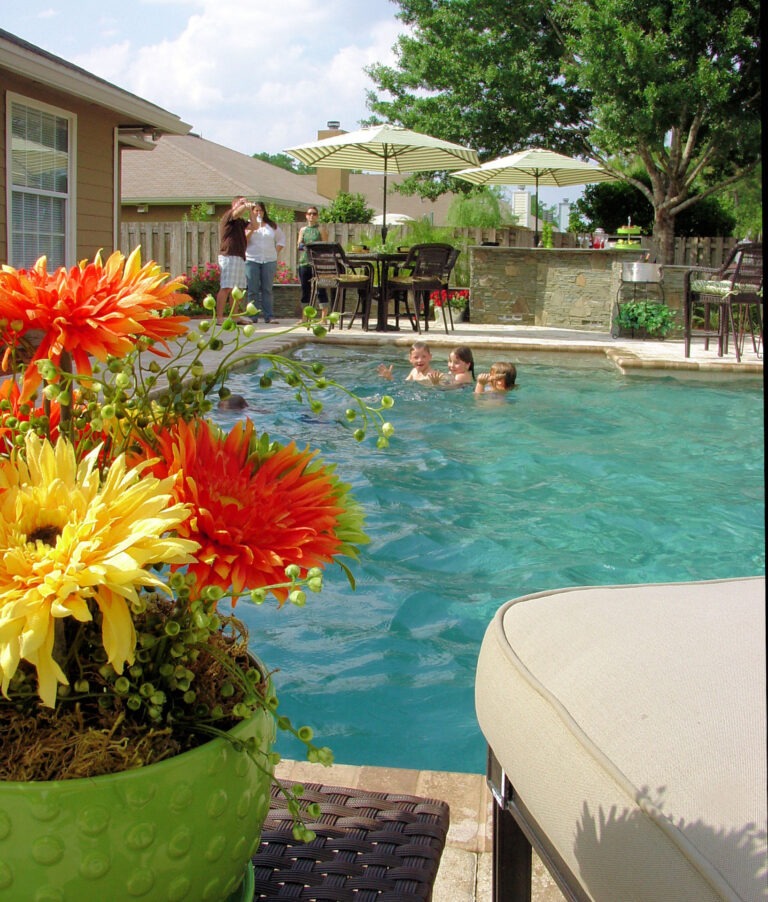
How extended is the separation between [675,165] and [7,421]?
2179cm

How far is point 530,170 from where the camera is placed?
16.9m

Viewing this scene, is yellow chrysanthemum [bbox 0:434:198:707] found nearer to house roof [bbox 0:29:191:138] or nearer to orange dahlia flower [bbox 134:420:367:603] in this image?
orange dahlia flower [bbox 134:420:367:603]

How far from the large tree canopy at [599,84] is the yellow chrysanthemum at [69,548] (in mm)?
18196

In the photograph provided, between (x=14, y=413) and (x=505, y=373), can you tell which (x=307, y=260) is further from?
(x=14, y=413)

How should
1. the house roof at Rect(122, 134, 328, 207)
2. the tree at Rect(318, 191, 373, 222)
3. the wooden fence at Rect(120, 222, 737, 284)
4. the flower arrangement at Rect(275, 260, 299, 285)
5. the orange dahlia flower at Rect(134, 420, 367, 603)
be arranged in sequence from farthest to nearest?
1. the house roof at Rect(122, 134, 328, 207)
2. the tree at Rect(318, 191, 373, 222)
3. the flower arrangement at Rect(275, 260, 299, 285)
4. the wooden fence at Rect(120, 222, 737, 284)
5. the orange dahlia flower at Rect(134, 420, 367, 603)

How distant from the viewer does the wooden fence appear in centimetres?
1580

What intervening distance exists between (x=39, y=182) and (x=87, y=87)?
105 cm

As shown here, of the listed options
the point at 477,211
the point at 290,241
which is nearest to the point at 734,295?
the point at 290,241

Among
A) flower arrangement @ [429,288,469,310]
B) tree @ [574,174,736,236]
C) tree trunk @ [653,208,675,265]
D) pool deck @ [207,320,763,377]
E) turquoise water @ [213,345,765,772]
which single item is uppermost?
tree @ [574,174,736,236]

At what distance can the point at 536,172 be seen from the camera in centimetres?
1648

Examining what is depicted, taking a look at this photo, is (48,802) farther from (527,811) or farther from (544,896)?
(544,896)

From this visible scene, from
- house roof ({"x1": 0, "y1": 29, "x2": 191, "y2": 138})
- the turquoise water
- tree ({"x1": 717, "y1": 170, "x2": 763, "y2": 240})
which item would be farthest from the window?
tree ({"x1": 717, "y1": 170, "x2": 763, "y2": 240})

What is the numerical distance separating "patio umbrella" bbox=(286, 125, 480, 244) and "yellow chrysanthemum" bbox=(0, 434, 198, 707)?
13.3 meters

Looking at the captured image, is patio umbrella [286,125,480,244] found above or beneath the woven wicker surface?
above
